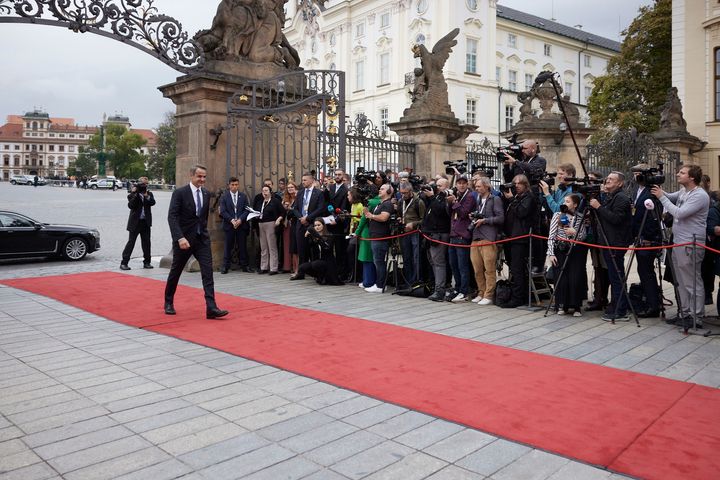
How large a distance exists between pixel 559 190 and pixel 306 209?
4.73 metres

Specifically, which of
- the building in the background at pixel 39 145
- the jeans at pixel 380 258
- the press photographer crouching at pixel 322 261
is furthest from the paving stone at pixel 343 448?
the building in the background at pixel 39 145

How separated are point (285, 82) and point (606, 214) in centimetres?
805

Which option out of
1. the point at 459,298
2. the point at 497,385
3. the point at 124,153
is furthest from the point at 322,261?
the point at 124,153

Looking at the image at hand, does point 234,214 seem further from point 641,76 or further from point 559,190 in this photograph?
point 641,76

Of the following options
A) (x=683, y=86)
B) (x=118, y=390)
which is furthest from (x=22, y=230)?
(x=683, y=86)

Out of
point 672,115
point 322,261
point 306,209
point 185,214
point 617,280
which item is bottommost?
point 617,280

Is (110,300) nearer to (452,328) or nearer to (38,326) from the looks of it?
(38,326)

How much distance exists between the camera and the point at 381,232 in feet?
34.6

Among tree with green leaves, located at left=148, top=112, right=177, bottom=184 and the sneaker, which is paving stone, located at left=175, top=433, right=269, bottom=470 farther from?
tree with green leaves, located at left=148, top=112, right=177, bottom=184

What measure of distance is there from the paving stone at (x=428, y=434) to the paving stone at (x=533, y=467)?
21.7 inches

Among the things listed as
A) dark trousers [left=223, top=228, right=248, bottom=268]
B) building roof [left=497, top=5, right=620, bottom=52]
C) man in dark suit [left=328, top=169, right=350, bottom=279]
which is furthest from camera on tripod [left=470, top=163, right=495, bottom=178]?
building roof [left=497, top=5, right=620, bottom=52]

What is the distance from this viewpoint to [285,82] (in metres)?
13.5

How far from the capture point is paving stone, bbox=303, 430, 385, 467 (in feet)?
12.2

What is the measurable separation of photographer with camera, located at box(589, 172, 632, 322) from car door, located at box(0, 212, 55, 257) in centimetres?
1319
